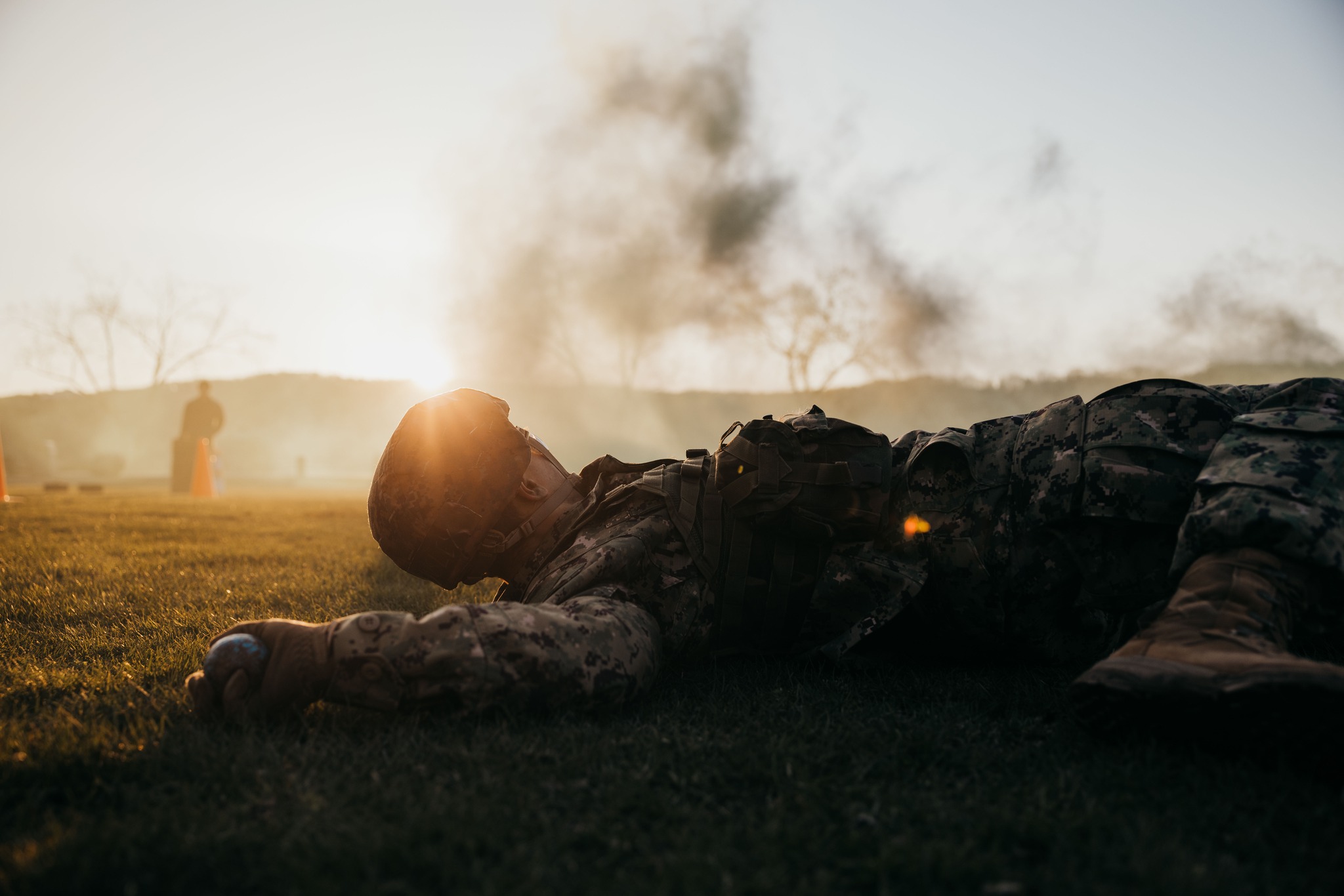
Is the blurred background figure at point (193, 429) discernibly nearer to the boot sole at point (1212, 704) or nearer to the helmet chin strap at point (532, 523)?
the helmet chin strap at point (532, 523)

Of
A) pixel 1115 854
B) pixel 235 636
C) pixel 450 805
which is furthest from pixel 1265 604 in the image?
pixel 235 636

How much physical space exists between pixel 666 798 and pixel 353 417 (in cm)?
5494

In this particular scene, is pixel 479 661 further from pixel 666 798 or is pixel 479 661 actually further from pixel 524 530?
pixel 524 530

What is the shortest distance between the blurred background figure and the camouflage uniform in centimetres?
1801

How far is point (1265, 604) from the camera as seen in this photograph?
5.40 ft

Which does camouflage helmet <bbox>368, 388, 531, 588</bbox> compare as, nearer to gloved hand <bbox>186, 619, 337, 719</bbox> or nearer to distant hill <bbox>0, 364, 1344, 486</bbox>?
gloved hand <bbox>186, 619, 337, 719</bbox>

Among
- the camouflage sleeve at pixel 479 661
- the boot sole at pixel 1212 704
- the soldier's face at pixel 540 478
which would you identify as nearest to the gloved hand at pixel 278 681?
the camouflage sleeve at pixel 479 661

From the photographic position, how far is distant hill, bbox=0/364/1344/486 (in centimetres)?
2639

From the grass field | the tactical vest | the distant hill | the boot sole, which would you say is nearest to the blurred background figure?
the distant hill

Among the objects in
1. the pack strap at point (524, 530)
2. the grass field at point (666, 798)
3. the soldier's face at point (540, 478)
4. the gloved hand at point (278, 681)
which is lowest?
the grass field at point (666, 798)

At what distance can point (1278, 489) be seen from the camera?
1.73 meters

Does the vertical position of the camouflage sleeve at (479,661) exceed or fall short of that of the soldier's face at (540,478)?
it falls short

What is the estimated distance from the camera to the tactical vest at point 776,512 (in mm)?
2338

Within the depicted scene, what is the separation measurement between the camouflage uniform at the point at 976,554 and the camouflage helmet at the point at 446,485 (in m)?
0.26
